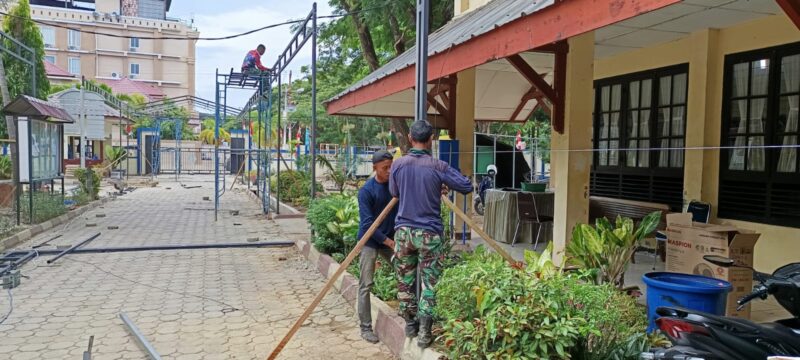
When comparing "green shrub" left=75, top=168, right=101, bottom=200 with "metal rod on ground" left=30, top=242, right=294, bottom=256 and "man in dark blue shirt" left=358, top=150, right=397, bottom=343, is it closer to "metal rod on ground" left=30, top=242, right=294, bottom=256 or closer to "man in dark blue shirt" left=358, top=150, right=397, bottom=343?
"metal rod on ground" left=30, top=242, right=294, bottom=256

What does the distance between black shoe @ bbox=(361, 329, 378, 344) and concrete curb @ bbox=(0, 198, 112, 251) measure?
696 cm

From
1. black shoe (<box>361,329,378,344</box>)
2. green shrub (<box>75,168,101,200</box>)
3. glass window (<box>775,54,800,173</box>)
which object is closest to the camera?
black shoe (<box>361,329,378,344</box>)

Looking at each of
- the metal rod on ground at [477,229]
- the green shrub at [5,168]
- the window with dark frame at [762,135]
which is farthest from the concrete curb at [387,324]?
the green shrub at [5,168]

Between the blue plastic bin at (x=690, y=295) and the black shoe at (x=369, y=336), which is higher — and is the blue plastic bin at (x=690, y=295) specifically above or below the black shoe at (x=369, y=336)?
above

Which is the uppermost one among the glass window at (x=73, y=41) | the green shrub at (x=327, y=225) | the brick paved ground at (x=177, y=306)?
the glass window at (x=73, y=41)

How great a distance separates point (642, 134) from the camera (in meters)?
8.29

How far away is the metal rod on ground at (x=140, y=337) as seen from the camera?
443 cm

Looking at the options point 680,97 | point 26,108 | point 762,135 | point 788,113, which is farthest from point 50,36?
point 788,113

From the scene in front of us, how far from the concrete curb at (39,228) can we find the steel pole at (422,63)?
7.72 meters

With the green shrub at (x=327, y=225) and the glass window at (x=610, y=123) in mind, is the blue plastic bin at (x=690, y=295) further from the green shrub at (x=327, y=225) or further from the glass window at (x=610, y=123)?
the glass window at (x=610, y=123)

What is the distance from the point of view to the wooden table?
27.3 ft

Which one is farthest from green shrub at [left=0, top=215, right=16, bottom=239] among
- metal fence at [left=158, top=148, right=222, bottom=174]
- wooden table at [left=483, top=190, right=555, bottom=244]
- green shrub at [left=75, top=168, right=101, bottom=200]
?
metal fence at [left=158, top=148, right=222, bottom=174]

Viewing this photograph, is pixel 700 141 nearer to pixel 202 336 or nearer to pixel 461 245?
pixel 461 245

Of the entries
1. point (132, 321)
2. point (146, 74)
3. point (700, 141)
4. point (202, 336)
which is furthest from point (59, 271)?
point (146, 74)
